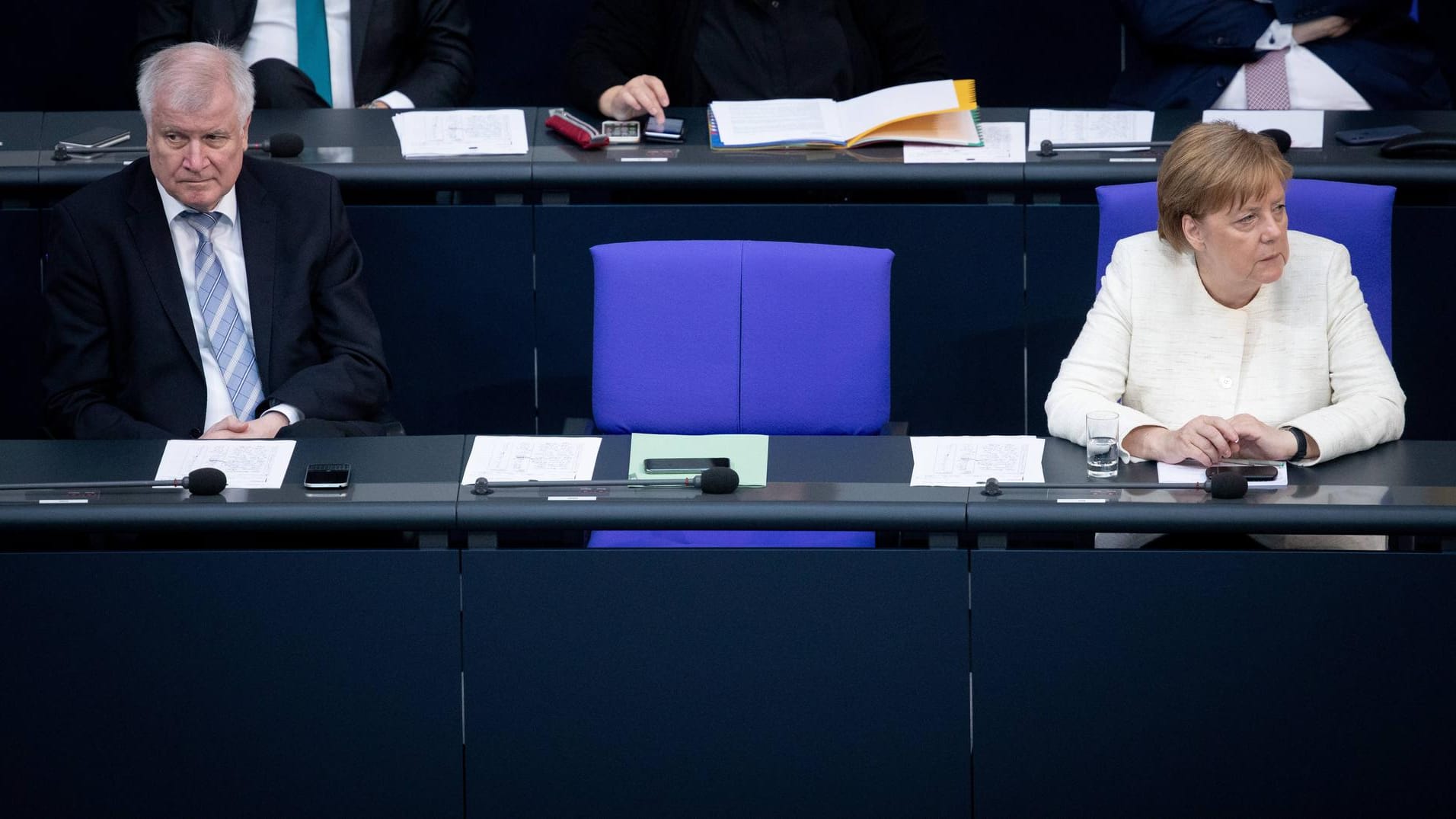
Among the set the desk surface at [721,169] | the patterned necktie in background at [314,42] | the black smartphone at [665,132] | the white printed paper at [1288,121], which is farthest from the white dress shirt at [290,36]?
the white printed paper at [1288,121]

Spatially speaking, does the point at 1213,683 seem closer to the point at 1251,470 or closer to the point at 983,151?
the point at 1251,470

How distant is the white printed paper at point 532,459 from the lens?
2488 millimetres

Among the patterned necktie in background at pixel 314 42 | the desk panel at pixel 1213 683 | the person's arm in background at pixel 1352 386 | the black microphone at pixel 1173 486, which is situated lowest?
the desk panel at pixel 1213 683

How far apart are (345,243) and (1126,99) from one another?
6.63ft

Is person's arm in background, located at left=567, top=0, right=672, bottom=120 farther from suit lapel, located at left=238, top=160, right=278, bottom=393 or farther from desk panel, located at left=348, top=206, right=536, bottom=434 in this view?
suit lapel, located at left=238, top=160, right=278, bottom=393

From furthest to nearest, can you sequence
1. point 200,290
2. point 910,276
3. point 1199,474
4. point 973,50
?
1. point 973,50
2. point 910,276
3. point 200,290
4. point 1199,474

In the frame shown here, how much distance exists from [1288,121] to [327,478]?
221 centimetres

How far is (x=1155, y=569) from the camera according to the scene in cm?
236

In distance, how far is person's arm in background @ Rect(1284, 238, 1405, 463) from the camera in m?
2.61

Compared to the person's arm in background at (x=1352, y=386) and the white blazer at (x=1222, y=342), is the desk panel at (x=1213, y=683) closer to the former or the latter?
the person's arm in background at (x=1352, y=386)

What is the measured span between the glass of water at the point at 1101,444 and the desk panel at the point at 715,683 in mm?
271

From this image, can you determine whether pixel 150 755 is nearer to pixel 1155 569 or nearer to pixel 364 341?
pixel 364 341

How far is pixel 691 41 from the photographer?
4.09 metres

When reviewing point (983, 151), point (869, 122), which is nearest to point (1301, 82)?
point (983, 151)
